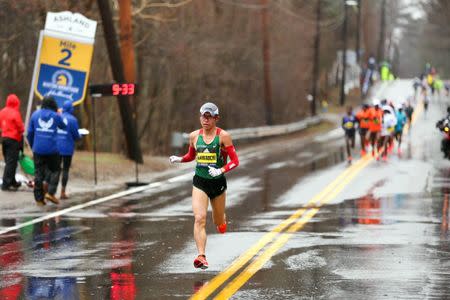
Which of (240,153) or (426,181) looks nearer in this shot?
(426,181)

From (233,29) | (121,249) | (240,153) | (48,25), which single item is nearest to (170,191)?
(48,25)

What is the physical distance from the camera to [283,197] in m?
20.8

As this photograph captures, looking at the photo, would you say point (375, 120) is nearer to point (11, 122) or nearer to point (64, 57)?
point (64, 57)

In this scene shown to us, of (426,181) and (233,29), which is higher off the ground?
(233,29)

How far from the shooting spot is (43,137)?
1872 cm

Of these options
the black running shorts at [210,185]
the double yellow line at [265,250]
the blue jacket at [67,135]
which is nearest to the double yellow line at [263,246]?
the double yellow line at [265,250]

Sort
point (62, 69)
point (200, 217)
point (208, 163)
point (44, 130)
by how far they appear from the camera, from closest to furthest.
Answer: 1. point (200, 217)
2. point (208, 163)
3. point (44, 130)
4. point (62, 69)

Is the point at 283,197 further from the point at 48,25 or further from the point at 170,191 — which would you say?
the point at 48,25

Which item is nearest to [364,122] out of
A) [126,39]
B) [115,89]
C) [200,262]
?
[126,39]

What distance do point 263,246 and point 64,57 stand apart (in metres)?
12.3

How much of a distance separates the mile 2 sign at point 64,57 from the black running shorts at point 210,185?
42.3 feet

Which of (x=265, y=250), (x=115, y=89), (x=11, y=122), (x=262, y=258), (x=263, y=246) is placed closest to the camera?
(x=262, y=258)

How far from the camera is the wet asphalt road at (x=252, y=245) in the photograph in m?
10.4

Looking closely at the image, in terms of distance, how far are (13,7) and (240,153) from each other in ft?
34.6
